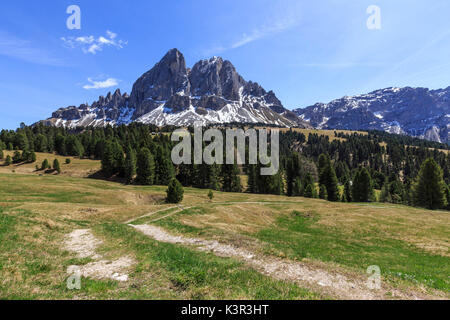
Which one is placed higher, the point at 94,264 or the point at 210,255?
the point at 94,264

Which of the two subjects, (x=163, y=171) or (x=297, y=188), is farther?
(x=297, y=188)

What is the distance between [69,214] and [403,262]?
39213 millimetres

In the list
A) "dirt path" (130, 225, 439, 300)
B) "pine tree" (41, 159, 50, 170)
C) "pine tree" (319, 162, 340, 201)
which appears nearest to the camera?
"dirt path" (130, 225, 439, 300)

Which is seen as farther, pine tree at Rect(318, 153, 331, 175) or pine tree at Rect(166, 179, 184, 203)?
pine tree at Rect(318, 153, 331, 175)

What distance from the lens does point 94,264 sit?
13195 mm

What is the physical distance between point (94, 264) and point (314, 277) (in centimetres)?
1335

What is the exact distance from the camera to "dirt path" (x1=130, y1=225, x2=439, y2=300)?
1024cm

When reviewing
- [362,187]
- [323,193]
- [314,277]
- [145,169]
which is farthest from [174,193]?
[362,187]

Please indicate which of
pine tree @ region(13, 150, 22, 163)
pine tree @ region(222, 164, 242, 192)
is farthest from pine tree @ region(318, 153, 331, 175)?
pine tree @ region(13, 150, 22, 163)

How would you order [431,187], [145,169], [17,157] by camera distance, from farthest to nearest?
[17,157]
[145,169]
[431,187]

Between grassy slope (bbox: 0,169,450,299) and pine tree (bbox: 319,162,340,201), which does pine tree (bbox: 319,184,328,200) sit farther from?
grassy slope (bbox: 0,169,450,299)

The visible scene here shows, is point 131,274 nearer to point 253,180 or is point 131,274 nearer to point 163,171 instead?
point 163,171

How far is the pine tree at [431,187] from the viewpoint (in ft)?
197

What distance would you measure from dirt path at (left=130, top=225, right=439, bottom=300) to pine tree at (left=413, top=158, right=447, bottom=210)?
2782 inches
